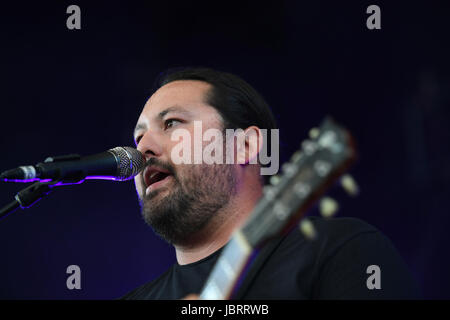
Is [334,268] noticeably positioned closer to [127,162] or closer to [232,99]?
[127,162]

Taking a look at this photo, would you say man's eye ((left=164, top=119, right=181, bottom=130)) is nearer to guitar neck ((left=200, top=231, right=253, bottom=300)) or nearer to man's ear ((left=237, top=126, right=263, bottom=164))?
man's ear ((left=237, top=126, right=263, bottom=164))

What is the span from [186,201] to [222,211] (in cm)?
13

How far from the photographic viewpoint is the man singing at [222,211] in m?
1.32

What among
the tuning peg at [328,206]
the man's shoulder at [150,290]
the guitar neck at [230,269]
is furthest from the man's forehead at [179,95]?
the tuning peg at [328,206]

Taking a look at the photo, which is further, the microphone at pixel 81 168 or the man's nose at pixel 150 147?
the man's nose at pixel 150 147

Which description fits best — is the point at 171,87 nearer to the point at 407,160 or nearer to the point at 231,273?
the point at 231,273

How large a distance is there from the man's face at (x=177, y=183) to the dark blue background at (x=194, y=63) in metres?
0.77

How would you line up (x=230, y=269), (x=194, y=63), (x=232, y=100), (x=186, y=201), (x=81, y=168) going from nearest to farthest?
(x=230, y=269)
(x=81, y=168)
(x=186, y=201)
(x=232, y=100)
(x=194, y=63)

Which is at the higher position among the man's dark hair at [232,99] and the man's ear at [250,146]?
the man's dark hair at [232,99]

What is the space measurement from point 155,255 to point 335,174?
2020 millimetres

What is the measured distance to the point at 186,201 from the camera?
5.52 feet

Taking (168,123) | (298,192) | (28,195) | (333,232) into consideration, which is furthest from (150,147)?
(298,192)

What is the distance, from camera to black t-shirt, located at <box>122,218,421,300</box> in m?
1.28

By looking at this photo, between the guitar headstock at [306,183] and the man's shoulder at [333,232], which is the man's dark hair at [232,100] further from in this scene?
the guitar headstock at [306,183]
